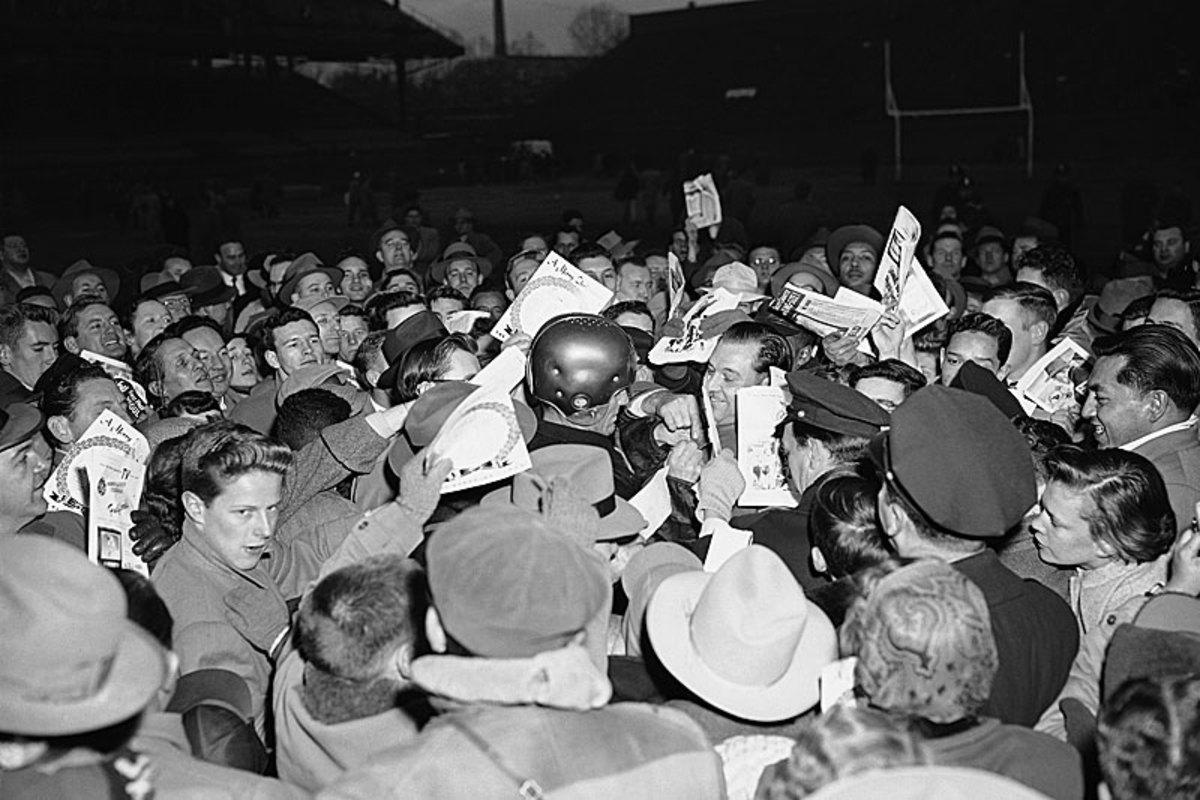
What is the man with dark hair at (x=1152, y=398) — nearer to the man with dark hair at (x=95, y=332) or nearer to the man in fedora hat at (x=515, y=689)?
the man in fedora hat at (x=515, y=689)

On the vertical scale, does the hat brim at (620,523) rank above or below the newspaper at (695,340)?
below

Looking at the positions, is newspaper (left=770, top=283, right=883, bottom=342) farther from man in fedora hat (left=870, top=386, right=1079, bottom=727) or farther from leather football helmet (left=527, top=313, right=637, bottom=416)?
man in fedora hat (left=870, top=386, right=1079, bottom=727)

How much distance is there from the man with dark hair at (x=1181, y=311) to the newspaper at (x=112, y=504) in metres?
4.71

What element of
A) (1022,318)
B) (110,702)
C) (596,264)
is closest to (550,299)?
(1022,318)

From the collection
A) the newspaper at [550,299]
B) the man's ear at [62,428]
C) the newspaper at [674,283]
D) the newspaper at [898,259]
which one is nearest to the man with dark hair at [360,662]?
the newspaper at [550,299]

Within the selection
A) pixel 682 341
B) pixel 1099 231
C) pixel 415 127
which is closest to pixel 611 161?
pixel 415 127

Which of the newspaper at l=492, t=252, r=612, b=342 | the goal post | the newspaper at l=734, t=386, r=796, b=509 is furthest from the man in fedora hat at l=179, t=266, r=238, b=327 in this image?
the goal post

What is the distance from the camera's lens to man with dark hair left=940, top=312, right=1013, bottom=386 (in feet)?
18.0

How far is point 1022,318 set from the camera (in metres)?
6.03

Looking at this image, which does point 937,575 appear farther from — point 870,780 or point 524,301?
point 524,301

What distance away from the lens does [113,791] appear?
6.99 feet

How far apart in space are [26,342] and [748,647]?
232 inches

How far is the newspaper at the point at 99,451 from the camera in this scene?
4.05m

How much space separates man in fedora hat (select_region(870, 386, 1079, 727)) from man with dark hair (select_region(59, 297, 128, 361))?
18.6 feet
